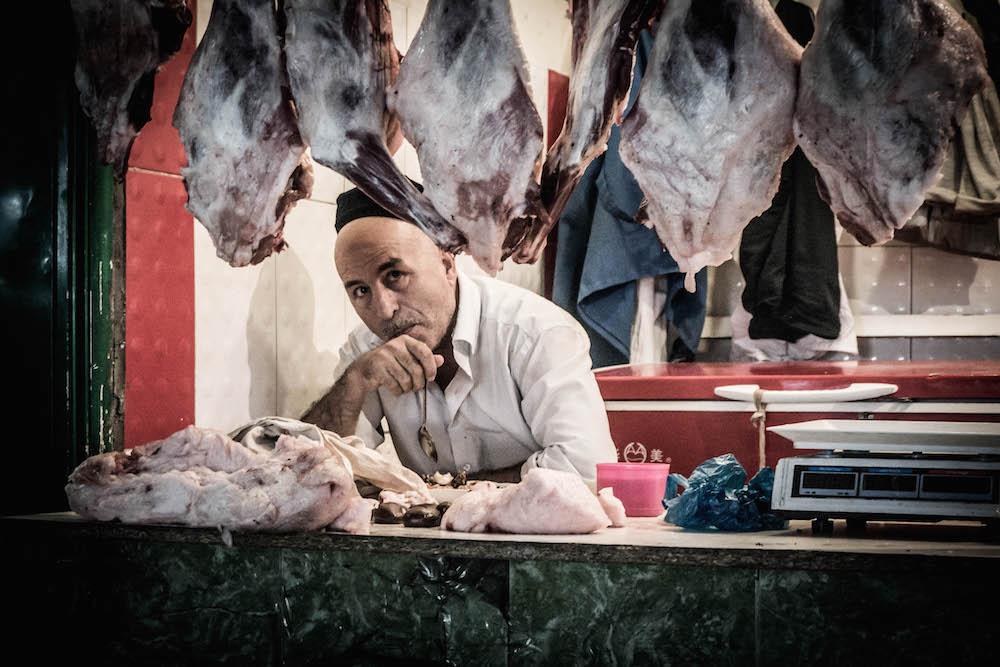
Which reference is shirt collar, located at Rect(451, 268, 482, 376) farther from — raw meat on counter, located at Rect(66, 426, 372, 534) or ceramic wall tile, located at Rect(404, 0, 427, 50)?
raw meat on counter, located at Rect(66, 426, 372, 534)

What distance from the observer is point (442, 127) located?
1704 millimetres

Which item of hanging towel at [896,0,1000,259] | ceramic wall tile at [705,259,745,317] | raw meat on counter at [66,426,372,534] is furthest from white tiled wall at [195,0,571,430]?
hanging towel at [896,0,1000,259]

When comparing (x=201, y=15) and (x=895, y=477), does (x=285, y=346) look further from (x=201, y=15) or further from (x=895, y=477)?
(x=895, y=477)

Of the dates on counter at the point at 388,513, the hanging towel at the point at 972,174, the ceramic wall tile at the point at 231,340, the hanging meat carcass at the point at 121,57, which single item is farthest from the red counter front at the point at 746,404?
the hanging meat carcass at the point at 121,57

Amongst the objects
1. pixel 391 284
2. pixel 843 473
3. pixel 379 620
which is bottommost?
pixel 379 620

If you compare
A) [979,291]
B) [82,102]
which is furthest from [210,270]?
[979,291]

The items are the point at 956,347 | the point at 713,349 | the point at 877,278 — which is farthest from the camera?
the point at 713,349

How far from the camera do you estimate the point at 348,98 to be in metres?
1.78

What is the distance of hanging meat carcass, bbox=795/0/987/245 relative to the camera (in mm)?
1487

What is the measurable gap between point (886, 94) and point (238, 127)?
44.5 inches

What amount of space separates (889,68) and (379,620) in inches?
48.8

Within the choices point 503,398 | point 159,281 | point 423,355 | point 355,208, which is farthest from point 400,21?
point 159,281

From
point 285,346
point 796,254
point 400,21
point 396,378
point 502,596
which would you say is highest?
point 400,21

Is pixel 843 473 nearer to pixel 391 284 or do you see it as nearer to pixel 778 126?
pixel 778 126
